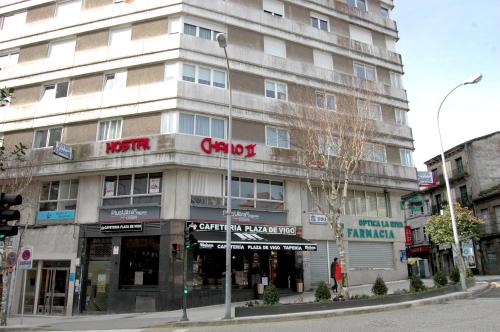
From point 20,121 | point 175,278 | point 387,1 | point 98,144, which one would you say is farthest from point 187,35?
point 387,1

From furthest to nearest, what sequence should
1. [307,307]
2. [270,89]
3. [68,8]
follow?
[68,8] → [270,89] → [307,307]

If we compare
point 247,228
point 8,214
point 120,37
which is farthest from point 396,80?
point 8,214

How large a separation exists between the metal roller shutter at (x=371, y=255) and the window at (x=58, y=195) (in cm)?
1598

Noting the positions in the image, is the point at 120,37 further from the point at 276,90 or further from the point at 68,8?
the point at 276,90

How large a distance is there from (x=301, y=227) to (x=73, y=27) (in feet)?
57.1

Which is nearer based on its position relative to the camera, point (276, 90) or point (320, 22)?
point (276, 90)

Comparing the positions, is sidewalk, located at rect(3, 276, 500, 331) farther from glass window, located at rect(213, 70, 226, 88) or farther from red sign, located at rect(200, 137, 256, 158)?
glass window, located at rect(213, 70, 226, 88)

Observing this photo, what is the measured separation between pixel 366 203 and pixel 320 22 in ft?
40.3

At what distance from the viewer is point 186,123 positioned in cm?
2089

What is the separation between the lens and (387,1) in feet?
102

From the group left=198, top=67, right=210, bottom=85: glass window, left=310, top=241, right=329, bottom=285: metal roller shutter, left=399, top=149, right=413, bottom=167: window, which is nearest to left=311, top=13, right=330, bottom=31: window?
left=198, top=67, right=210, bottom=85: glass window

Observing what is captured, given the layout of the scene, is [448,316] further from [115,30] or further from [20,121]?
[20,121]

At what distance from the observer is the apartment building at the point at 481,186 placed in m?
40.4

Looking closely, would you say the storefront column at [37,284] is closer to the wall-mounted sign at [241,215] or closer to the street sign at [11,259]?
the street sign at [11,259]
